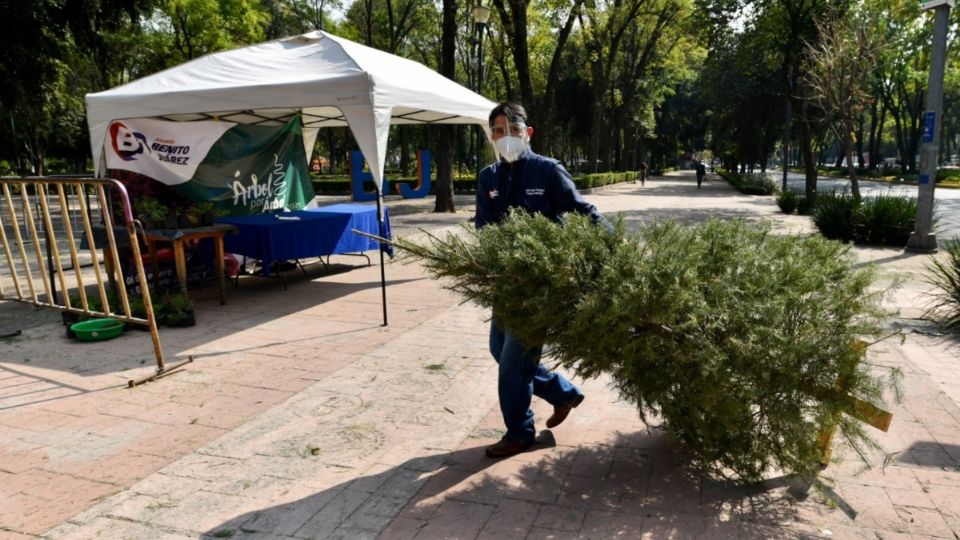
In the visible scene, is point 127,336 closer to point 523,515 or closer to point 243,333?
point 243,333

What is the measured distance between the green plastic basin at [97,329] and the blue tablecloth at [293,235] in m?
2.03

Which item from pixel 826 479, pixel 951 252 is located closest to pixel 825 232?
pixel 951 252

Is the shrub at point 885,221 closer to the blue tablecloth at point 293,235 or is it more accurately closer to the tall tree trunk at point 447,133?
the blue tablecloth at point 293,235

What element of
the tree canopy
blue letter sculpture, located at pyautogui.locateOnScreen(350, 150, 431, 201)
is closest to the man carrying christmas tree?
the tree canopy

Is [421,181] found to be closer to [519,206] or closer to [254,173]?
[254,173]

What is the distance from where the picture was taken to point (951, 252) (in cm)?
661

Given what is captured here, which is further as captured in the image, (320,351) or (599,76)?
(599,76)

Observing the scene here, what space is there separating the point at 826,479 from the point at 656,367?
3.85 feet

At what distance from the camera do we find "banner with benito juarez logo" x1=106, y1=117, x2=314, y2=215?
755 cm

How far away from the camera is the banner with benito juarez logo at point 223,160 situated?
755cm

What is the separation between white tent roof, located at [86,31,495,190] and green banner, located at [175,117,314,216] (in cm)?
87

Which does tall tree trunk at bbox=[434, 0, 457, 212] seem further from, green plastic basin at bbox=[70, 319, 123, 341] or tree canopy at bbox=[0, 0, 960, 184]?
green plastic basin at bbox=[70, 319, 123, 341]

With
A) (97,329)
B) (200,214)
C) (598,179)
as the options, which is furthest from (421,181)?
(97,329)

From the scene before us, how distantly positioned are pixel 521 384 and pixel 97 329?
A: 4760 mm
